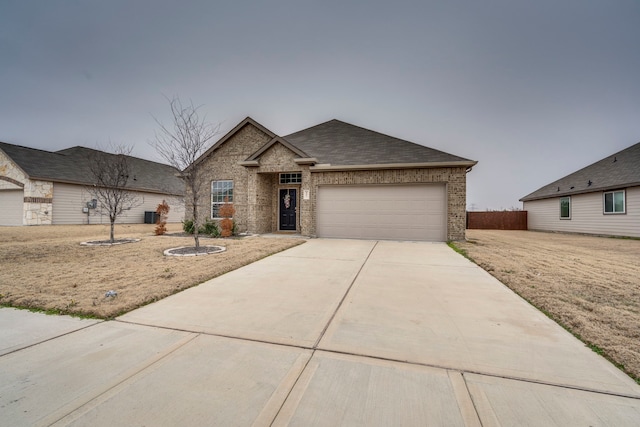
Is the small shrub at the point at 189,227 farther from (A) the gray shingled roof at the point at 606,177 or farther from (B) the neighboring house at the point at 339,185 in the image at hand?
(A) the gray shingled roof at the point at 606,177

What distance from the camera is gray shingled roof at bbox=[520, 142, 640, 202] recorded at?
12.9m

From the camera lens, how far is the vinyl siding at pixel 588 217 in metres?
12.5

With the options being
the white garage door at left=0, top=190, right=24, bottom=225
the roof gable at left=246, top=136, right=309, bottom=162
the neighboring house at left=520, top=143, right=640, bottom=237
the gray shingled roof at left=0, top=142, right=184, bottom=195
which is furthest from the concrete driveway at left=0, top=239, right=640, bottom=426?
the white garage door at left=0, top=190, right=24, bottom=225

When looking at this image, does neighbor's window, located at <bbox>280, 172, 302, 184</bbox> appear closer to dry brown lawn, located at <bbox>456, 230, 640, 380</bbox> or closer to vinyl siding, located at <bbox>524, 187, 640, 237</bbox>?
dry brown lawn, located at <bbox>456, 230, 640, 380</bbox>

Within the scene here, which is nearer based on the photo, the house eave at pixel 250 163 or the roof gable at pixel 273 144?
the roof gable at pixel 273 144

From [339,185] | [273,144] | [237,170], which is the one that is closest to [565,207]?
[339,185]

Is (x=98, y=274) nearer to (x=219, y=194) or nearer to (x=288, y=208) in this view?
(x=219, y=194)

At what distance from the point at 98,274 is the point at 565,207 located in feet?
76.9

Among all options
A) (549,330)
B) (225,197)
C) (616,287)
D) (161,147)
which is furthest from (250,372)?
(225,197)

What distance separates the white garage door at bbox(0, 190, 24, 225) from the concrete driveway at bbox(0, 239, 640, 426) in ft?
63.9

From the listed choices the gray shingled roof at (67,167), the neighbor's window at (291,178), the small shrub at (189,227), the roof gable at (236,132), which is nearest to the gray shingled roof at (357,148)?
the neighbor's window at (291,178)

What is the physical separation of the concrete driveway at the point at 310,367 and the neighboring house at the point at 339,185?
22.4 feet

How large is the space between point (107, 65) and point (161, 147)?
13.0 meters

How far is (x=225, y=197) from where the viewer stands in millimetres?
12344
